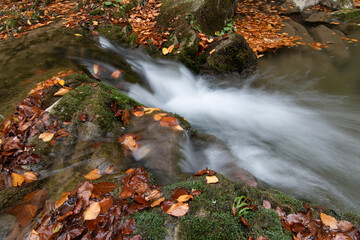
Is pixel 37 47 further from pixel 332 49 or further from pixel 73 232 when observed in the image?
Result: pixel 332 49

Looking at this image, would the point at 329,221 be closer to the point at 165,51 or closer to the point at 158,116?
the point at 158,116

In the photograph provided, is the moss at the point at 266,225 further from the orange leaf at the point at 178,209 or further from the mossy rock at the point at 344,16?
the mossy rock at the point at 344,16

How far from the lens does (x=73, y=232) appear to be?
1.67 m

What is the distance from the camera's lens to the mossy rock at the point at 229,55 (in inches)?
213

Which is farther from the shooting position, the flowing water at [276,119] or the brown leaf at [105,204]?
the flowing water at [276,119]

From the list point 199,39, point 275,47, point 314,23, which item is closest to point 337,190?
point 199,39

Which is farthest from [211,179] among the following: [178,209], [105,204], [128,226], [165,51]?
[165,51]

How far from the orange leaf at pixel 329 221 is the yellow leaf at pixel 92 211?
2.09m

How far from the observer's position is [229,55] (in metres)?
5.47

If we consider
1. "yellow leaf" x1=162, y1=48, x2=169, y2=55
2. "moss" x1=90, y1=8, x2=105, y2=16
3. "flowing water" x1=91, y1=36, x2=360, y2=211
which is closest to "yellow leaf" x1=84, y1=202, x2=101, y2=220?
"flowing water" x1=91, y1=36, x2=360, y2=211

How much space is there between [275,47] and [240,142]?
4.33m

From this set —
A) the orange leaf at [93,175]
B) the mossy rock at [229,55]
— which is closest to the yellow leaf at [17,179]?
the orange leaf at [93,175]

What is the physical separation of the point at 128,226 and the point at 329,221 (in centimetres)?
188

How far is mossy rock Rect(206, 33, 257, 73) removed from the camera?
17.7 feet
